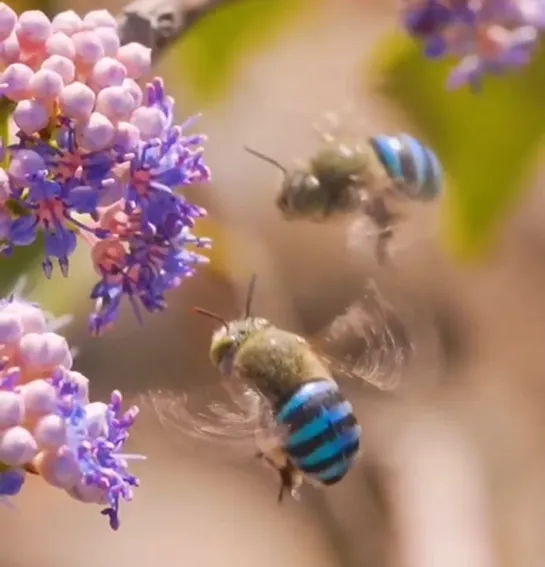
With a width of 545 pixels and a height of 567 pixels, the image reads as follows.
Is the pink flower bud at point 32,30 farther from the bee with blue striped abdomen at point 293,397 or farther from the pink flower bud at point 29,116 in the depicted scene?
the bee with blue striped abdomen at point 293,397

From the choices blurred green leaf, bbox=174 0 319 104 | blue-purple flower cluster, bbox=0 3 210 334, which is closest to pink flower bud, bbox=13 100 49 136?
blue-purple flower cluster, bbox=0 3 210 334

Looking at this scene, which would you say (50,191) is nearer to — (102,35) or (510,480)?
(102,35)

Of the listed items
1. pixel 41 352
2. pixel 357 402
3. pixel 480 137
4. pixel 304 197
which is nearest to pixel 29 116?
pixel 41 352

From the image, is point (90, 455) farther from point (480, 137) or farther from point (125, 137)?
point (480, 137)

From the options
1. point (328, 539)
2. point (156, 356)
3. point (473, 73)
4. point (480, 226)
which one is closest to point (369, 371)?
point (473, 73)

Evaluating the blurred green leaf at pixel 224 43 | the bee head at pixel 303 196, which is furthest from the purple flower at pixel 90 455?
the blurred green leaf at pixel 224 43
